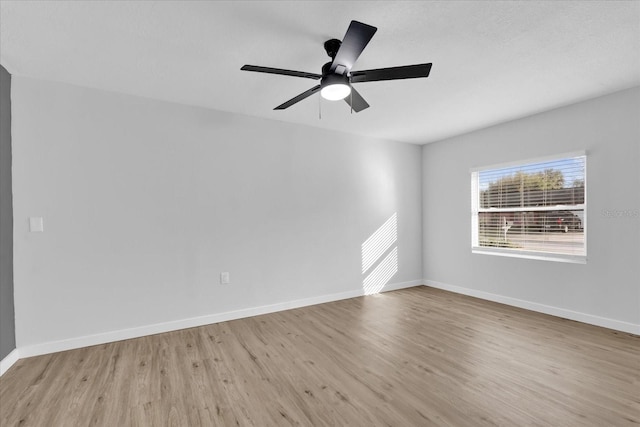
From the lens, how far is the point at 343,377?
2.27 metres

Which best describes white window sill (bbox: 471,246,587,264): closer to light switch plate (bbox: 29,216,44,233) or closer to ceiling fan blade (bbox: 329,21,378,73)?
ceiling fan blade (bbox: 329,21,378,73)

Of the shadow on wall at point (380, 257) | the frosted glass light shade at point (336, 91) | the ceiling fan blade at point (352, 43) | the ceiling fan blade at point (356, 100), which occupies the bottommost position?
the shadow on wall at point (380, 257)

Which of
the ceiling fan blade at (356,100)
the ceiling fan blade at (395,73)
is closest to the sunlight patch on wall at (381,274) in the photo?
the ceiling fan blade at (356,100)

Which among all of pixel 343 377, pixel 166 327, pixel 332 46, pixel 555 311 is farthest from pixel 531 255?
pixel 166 327

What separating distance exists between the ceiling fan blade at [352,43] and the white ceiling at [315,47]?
0.92 ft

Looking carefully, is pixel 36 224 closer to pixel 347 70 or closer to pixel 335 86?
pixel 335 86

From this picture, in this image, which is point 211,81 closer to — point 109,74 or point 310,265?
point 109,74

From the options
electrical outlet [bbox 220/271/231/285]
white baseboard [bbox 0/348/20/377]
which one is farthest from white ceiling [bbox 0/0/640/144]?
white baseboard [bbox 0/348/20/377]

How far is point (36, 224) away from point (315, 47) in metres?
2.92

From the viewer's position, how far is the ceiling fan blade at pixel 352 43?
160 centimetres

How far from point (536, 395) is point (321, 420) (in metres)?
1.46

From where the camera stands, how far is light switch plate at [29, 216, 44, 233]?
2.71m

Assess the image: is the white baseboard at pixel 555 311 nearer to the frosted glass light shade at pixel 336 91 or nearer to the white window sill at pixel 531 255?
the white window sill at pixel 531 255

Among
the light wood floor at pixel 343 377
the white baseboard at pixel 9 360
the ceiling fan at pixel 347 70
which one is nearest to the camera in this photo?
the ceiling fan at pixel 347 70
